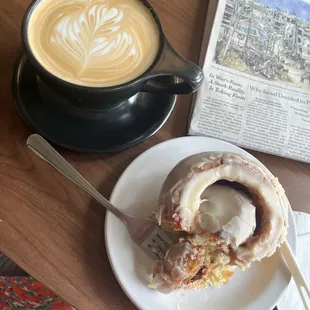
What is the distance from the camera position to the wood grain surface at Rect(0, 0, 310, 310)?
47cm

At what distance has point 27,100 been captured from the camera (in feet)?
1.70

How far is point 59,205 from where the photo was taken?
496 mm

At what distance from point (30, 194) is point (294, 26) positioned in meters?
0.45

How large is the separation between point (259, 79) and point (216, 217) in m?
0.25

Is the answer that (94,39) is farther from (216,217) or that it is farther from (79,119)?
(216,217)

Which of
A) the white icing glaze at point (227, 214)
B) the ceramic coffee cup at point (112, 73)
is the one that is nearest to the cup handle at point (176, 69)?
the ceramic coffee cup at point (112, 73)

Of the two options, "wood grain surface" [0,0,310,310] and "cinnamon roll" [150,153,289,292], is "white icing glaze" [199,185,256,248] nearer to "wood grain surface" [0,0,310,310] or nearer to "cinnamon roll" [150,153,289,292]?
"cinnamon roll" [150,153,289,292]

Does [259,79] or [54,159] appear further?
[259,79]

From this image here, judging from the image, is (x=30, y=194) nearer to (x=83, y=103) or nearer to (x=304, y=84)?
(x=83, y=103)

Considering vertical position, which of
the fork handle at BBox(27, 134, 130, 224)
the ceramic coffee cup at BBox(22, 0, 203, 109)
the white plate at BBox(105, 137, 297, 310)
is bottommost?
the white plate at BBox(105, 137, 297, 310)

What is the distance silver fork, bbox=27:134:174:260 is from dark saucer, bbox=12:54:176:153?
0.05ft

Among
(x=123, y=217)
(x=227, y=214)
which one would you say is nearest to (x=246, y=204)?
(x=227, y=214)

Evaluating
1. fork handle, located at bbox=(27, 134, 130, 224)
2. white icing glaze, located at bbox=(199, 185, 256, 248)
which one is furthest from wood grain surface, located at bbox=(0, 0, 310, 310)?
white icing glaze, located at bbox=(199, 185, 256, 248)

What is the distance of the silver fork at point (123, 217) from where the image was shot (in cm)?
48
